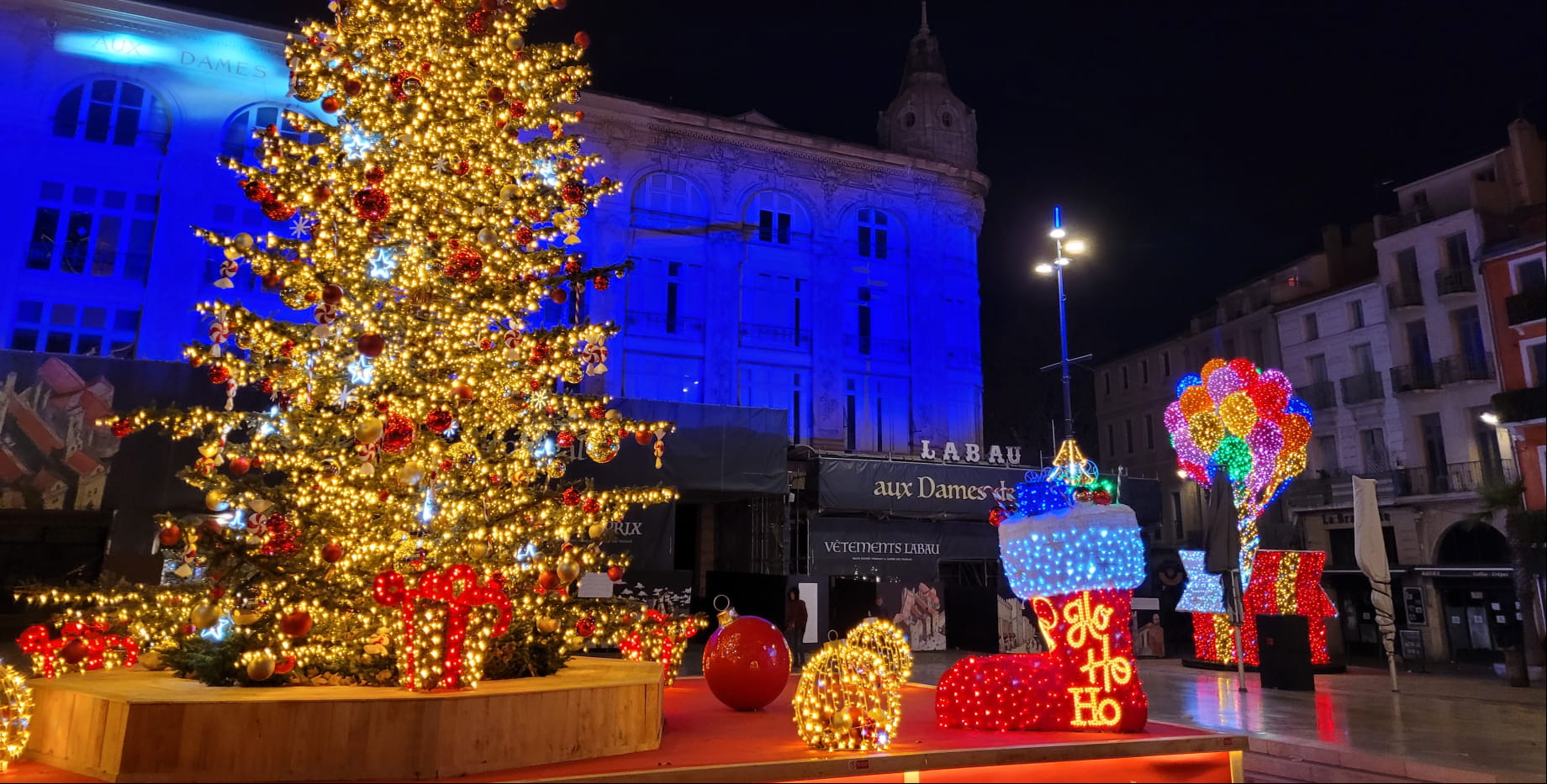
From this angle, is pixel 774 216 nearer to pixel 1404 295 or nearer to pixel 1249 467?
pixel 1249 467

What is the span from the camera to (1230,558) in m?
14.6

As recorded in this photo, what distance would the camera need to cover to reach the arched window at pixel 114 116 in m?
19.9

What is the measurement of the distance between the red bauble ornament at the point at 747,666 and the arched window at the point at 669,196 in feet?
54.9

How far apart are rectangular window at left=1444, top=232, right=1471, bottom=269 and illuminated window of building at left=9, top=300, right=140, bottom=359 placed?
3410cm

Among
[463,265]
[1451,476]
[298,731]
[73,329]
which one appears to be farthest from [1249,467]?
[73,329]

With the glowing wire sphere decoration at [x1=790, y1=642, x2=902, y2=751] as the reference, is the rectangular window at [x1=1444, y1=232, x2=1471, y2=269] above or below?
above

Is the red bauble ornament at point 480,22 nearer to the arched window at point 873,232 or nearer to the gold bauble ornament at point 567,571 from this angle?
the gold bauble ornament at point 567,571

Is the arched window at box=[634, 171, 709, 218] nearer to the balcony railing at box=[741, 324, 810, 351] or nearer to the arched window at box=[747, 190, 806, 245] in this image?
the arched window at box=[747, 190, 806, 245]

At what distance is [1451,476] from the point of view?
84.9ft

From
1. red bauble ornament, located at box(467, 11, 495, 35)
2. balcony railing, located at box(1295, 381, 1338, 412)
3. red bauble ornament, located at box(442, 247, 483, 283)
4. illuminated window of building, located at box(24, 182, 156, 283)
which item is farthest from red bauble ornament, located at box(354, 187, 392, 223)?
balcony railing, located at box(1295, 381, 1338, 412)

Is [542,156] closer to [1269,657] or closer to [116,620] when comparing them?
[116,620]

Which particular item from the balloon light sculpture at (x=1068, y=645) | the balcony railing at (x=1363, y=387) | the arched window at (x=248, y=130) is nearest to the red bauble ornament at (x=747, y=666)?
the balloon light sculpture at (x=1068, y=645)

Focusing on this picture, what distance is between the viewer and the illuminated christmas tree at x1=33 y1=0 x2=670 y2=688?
6727mm

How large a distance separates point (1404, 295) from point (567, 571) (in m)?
29.2
